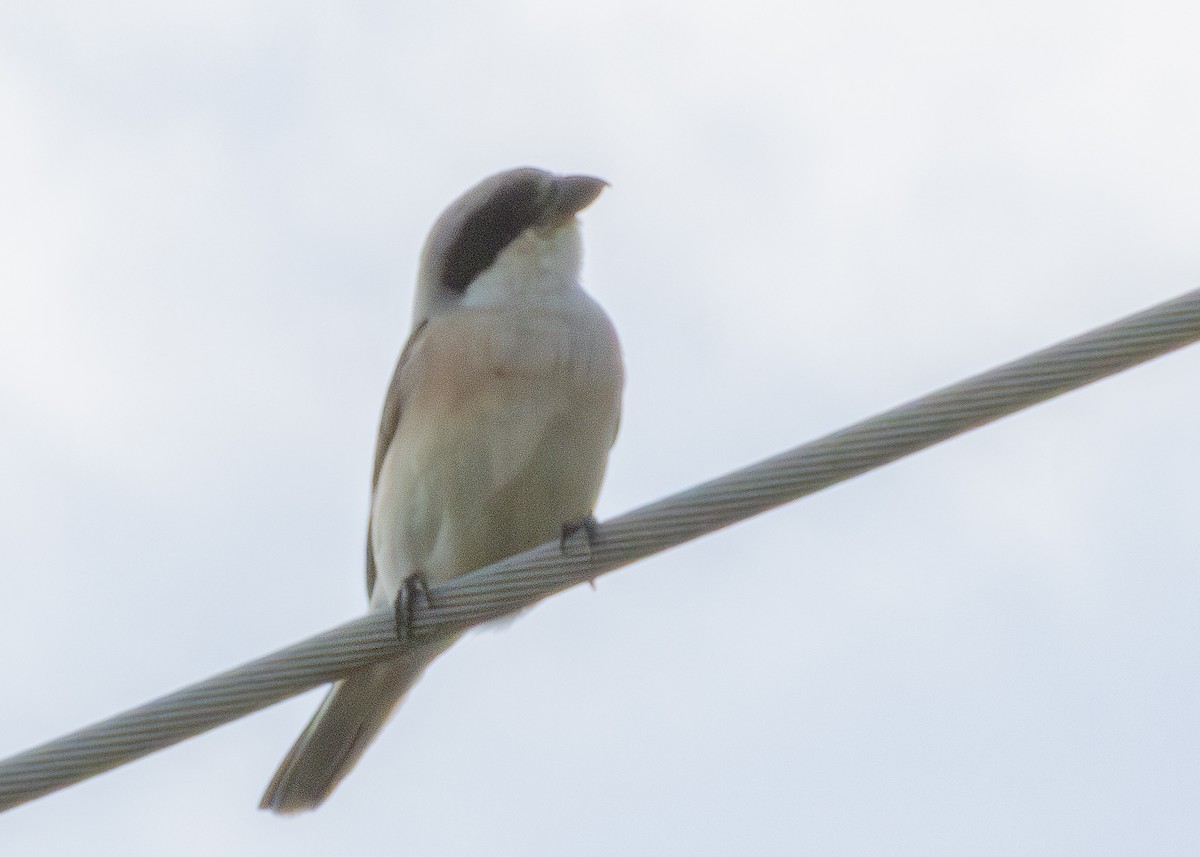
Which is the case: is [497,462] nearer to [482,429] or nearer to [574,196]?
[482,429]

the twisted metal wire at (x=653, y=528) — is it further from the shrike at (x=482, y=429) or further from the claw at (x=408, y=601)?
the shrike at (x=482, y=429)

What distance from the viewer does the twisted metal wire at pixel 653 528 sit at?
378 centimetres

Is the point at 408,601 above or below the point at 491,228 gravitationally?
below

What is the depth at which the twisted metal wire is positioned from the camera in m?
3.78

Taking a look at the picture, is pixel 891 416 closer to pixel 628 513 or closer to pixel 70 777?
pixel 628 513

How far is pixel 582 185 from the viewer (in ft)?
21.8

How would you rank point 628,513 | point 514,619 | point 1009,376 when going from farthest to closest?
point 514,619
point 628,513
point 1009,376

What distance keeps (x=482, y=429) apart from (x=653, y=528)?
170 cm

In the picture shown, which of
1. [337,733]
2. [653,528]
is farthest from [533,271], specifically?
[653,528]

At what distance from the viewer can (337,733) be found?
6.38 meters

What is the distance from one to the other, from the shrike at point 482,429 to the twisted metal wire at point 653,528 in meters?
1.01

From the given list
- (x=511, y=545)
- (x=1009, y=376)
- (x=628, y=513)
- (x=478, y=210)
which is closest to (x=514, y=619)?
(x=511, y=545)

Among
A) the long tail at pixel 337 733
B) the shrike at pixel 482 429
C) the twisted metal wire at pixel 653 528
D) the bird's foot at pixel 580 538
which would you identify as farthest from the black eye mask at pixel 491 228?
the twisted metal wire at pixel 653 528

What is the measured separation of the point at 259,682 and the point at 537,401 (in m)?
1.90
